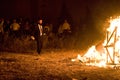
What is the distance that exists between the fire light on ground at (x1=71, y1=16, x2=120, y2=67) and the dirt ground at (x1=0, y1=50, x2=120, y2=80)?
592 mm

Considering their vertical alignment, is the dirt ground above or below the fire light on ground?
below

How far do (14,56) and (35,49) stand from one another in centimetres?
299

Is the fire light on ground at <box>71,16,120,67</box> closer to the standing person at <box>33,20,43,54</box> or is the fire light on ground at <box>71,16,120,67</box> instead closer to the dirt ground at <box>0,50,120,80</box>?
the dirt ground at <box>0,50,120,80</box>

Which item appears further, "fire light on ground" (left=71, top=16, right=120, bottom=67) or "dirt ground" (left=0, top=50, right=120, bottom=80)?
"fire light on ground" (left=71, top=16, right=120, bottom=67)

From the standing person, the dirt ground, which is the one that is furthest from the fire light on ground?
the standing person

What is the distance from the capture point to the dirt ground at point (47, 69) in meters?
12.4

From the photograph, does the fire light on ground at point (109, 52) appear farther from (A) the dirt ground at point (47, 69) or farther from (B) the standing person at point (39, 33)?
(B) the standing person at point (39, 33)

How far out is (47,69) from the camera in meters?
13.9

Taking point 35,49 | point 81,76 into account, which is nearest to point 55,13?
point 35,49

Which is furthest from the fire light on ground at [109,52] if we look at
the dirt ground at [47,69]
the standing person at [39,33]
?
the standing person at [39,33]

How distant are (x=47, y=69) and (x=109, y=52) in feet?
10.4

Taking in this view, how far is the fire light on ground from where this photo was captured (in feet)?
49.3

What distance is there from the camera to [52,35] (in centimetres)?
2252

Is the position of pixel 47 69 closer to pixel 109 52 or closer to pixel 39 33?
pixel 109 52
